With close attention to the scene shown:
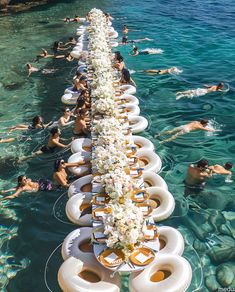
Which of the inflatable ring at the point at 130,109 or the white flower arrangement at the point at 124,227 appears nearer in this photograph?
the white flower arrangement at the point at 124,227

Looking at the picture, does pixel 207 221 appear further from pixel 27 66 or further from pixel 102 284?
pixel 27 66

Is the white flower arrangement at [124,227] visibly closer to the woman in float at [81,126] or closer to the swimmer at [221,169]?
the swimmer at [221,169]

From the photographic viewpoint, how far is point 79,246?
10102 mm

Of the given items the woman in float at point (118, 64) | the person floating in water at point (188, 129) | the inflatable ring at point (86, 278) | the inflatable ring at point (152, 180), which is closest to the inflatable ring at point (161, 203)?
the inflatable ring at point (152, 180)

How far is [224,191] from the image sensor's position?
13.2 m

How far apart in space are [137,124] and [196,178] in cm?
471

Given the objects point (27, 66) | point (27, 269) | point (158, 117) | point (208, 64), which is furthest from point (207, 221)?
point (27, 66)

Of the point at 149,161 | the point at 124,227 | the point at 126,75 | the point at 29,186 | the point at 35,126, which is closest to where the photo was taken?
the point at 124,227

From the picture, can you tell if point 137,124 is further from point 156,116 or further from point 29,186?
point 29,186

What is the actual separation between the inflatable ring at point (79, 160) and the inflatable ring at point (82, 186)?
69 cm

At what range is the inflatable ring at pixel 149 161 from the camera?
528 inches

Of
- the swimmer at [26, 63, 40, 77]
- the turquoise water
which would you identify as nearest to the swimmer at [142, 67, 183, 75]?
the turquoise water

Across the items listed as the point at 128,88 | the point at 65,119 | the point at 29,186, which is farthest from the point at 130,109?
the point at 29,186

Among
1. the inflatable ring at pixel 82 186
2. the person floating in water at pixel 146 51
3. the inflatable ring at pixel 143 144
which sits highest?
the person floating in water at pixel 146 51
